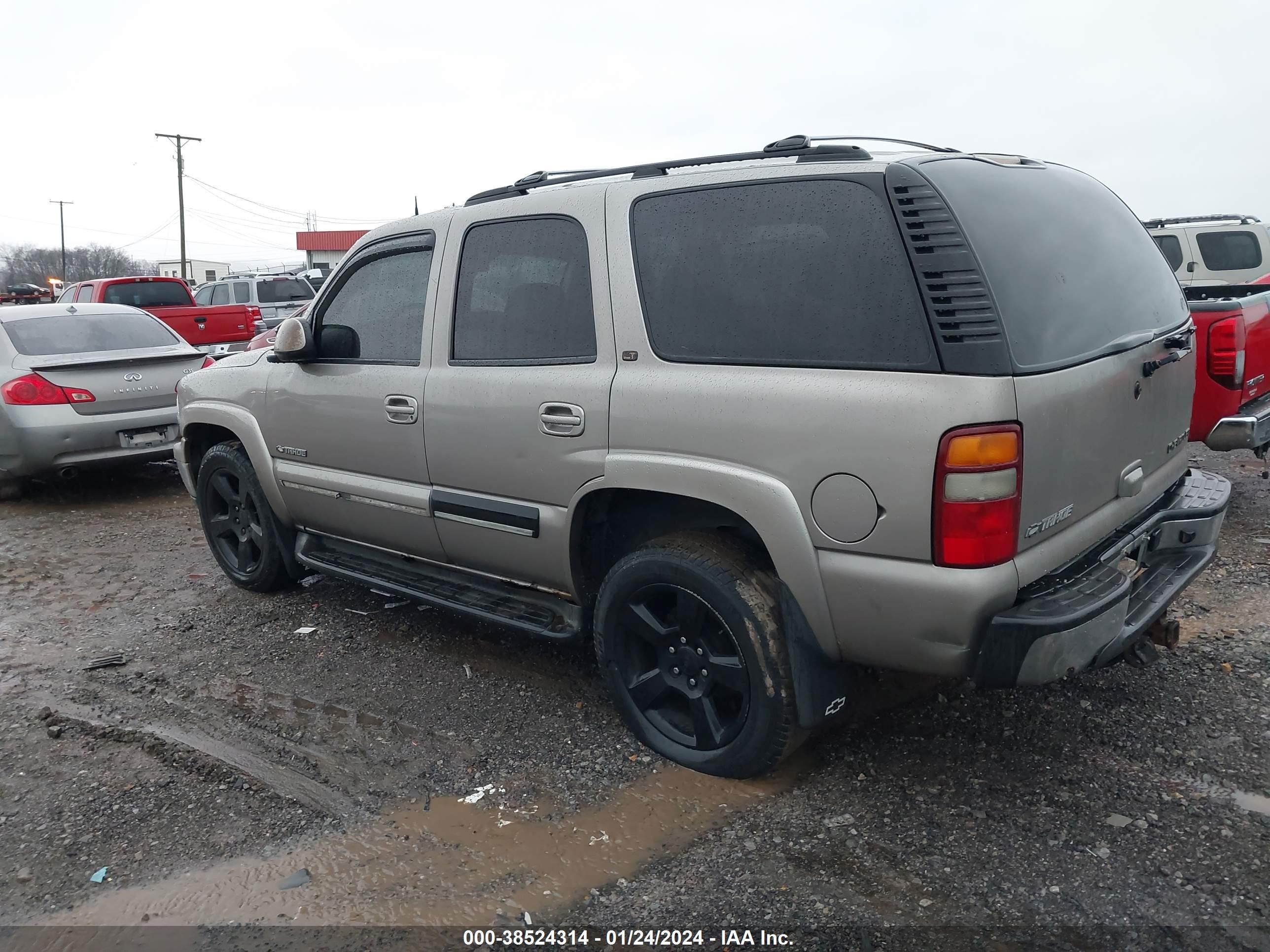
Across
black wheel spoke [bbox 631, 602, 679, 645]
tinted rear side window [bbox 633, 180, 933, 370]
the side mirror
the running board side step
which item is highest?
tinted rear side window [bbox 633, 180, 933, 370]

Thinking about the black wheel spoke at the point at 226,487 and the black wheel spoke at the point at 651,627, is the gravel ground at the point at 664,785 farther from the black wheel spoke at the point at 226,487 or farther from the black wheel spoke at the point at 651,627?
the black wheel spoke at the point at 226,487

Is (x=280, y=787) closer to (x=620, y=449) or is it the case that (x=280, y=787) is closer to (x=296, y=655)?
(x=296, y=655)

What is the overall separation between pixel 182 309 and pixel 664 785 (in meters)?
12.5

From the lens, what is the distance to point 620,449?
319 cm

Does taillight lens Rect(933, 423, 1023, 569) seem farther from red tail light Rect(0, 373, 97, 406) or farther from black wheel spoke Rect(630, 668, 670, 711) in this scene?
red tail light Rect(0, 373, 97, 406)

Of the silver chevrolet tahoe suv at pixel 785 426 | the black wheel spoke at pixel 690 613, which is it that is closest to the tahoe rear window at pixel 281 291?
the silver chevrolet tahoe suv at pixel 785 426

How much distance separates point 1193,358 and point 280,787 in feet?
11.9

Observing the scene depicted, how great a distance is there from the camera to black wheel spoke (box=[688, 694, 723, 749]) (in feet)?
10.4

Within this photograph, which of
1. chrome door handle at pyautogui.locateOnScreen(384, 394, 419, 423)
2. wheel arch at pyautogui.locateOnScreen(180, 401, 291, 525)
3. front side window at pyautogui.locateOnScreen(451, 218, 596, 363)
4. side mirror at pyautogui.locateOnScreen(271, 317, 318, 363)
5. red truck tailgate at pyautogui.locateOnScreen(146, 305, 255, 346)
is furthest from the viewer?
red truck tailgate at pyautogui.locateOnScreen(146, 305, 255, 346)

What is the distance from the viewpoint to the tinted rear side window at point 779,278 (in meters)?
2.66

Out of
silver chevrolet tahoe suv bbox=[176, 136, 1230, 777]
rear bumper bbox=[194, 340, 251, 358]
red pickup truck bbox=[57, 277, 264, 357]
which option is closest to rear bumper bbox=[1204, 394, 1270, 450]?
silver chevrolet tahoe suv bbox=[176, 136, 1230, 777]

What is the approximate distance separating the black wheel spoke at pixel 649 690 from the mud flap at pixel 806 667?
54 cm

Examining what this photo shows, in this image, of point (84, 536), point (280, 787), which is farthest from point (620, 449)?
point (84, 536)

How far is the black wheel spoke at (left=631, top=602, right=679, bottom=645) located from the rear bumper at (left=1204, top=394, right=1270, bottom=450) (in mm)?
3544
